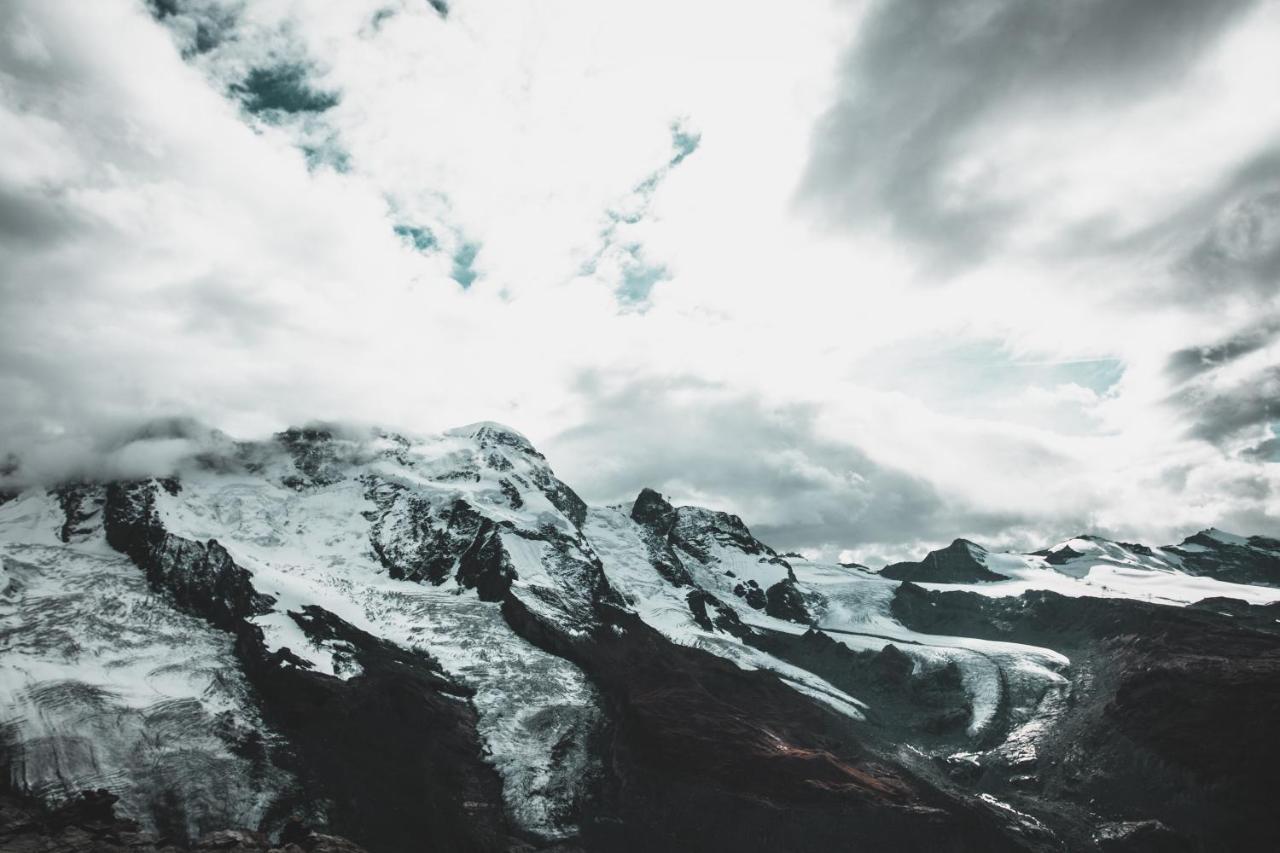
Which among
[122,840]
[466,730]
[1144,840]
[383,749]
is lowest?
[1144,840]

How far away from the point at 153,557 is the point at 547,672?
276 ft

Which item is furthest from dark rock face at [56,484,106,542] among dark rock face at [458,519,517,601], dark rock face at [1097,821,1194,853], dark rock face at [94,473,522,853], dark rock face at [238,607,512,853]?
dark rock face at [1097,821,1194,853]

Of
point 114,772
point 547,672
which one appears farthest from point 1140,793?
point 114,772

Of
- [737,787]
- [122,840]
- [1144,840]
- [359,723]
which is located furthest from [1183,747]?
[122,840]

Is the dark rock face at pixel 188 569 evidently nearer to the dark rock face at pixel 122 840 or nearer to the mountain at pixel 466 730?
the mountain at pixel 466 730

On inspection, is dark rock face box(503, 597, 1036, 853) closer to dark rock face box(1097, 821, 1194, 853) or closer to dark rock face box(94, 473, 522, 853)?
dark rock face box(1097, 821, 1194, 853)

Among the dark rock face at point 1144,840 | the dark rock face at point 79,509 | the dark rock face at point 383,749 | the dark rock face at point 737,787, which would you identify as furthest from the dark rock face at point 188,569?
the dark rock face at point 1144,840

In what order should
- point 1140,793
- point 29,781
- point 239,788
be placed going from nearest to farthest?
point 29,781 → point 239,788 → point 1140,793

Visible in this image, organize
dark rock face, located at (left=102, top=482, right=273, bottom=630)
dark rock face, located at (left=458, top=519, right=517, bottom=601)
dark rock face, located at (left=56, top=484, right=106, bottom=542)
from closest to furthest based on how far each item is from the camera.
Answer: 1. dark rock face, located at (left=102, top=482, right=273, bottom=630)
2. dark rock face, located at (left=56, top=484, right=106, bottom=542)
3. dark rock face, located at (left=458, top=519, right=517, bottom=601)

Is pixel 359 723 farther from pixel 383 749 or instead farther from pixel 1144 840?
pixel 1144 840

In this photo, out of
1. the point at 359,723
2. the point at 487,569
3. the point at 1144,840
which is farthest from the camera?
the point at 487,569

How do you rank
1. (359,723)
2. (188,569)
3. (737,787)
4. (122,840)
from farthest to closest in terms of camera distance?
(188,569) < (359,723) < (737,787) < (122,840)

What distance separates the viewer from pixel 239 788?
326 ft

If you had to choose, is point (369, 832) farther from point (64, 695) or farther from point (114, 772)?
point (64, 695)
